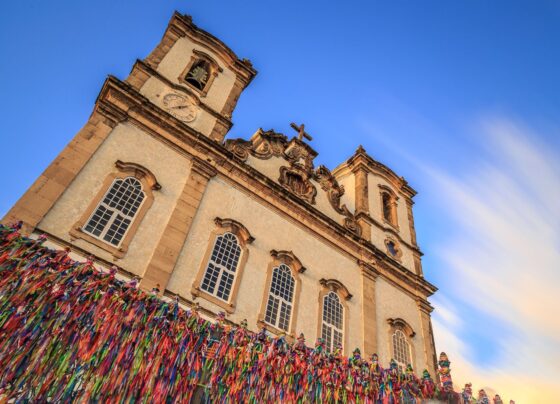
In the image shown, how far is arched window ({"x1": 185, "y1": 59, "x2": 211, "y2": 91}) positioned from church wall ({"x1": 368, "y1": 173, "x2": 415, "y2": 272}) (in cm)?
1074

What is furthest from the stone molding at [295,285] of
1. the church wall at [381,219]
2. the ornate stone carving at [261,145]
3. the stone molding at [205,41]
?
the stone molding at [205,41]

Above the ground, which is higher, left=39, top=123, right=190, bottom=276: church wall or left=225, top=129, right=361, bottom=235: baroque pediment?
left=225, top=129, right=361, bottom=235: baroque pediment

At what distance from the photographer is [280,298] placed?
13000mm

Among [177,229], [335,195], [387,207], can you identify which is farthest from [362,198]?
[177,229]

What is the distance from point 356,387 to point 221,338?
385 cm

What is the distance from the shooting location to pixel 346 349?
13672mm

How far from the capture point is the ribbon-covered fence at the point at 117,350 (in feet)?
22.7

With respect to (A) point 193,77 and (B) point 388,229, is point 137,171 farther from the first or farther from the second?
(B) point 388,229

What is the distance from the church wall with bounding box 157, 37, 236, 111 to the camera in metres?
16.4

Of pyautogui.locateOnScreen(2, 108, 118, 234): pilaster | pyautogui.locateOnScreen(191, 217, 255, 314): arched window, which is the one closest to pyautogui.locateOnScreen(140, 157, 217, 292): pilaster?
pyautogui.locateOnScreen(191, 217, 255, 314): arched window

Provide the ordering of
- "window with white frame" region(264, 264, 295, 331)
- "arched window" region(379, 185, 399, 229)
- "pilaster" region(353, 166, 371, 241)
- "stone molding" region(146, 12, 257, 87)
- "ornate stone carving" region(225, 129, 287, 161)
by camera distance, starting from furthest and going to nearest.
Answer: "arched window" region(379, 185, 399, 229) → "pilaster" region(353, 166, 371, 241) → "stone molding" region(146, 12, 257, 87) → "ornate stone carving" region(225, 129, 287, 161) → "window with white frame" region(264, 264, 295, 331)

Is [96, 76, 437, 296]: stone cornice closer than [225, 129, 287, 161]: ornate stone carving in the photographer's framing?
Yes

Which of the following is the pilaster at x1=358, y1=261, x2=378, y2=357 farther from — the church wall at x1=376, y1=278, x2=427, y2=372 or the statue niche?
the statue niche

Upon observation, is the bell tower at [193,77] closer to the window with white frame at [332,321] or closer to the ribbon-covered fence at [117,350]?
the window with white frame at [332,321]
